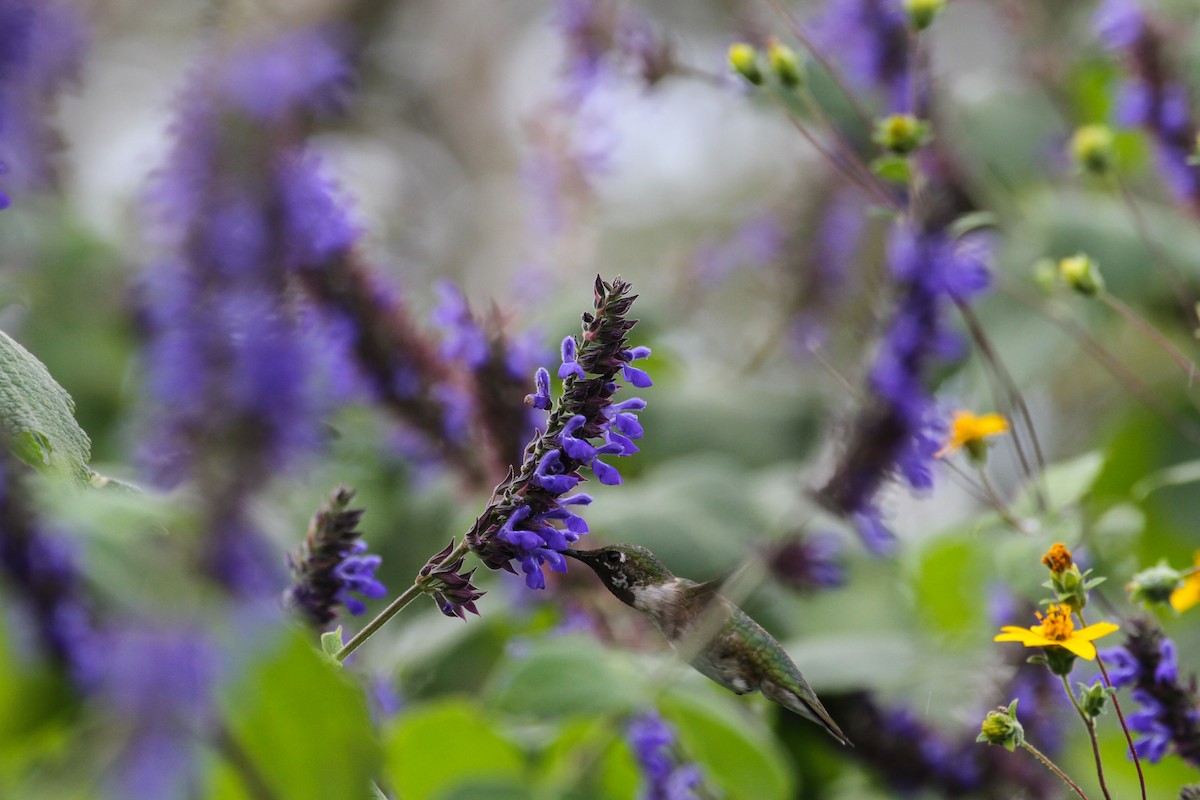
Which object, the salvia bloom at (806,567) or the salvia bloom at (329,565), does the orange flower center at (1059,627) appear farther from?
the salvia bloom at (806,567)

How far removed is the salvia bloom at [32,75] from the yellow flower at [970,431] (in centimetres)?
86

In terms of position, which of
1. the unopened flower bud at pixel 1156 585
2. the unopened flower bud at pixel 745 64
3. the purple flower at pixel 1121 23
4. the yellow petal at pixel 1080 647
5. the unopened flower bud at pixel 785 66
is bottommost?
the yellow petal at pixel 1080 647

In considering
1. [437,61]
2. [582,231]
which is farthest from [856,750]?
[437,61]

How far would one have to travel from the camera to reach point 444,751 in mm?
1189

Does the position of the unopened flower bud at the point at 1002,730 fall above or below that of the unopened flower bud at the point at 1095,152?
below

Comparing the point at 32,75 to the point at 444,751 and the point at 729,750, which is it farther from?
the point at 729,750

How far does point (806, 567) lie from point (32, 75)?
43.6 inches

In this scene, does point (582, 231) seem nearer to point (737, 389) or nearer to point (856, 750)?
point (737, 389)

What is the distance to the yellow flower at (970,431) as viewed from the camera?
115cm

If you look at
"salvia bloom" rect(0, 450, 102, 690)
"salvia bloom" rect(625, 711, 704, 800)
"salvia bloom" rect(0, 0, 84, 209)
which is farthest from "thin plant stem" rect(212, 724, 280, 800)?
A: "salvia bloom" rect(0, 0, 84, 209)

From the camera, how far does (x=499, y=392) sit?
1.38 m

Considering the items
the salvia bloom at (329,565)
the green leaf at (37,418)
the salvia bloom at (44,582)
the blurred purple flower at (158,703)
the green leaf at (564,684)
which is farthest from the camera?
the green leaf at (564,684)

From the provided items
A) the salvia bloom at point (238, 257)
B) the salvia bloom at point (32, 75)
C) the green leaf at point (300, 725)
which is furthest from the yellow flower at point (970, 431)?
the salvia bloom at point (32, 75)

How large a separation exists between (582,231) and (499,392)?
96cm
